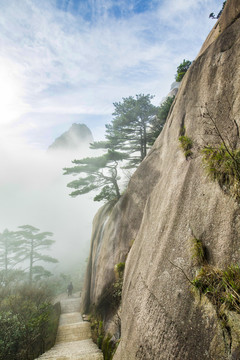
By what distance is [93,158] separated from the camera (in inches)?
536

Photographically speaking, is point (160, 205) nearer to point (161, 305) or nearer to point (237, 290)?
point (161, 305)

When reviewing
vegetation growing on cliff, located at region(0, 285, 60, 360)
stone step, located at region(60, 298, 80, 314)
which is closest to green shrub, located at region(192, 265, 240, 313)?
vegetation growing on cliff, located at region(0, 285, 60, 360)

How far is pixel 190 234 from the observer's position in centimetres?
368

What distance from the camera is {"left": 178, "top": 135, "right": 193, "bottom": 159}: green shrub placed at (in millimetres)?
4707

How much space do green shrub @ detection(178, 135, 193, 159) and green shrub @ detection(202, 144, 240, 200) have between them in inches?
26.7

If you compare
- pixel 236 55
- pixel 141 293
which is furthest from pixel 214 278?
pixel 236 55

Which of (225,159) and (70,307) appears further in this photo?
(70,307)

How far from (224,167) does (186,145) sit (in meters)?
1.68

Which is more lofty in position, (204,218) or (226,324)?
(204,218)

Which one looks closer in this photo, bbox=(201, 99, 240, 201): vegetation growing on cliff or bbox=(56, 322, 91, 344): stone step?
bbox=(201, 99, 240, 201): vegetation growing on cliff

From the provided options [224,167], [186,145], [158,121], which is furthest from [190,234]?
[158,121]

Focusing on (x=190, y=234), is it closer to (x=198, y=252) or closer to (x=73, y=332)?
(x=198, y=252)

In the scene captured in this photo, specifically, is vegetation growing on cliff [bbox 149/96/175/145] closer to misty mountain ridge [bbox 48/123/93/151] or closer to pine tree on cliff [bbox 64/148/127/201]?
pine tree on cliff [bbox 64/148/127/201]

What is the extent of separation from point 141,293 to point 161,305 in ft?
3.31
